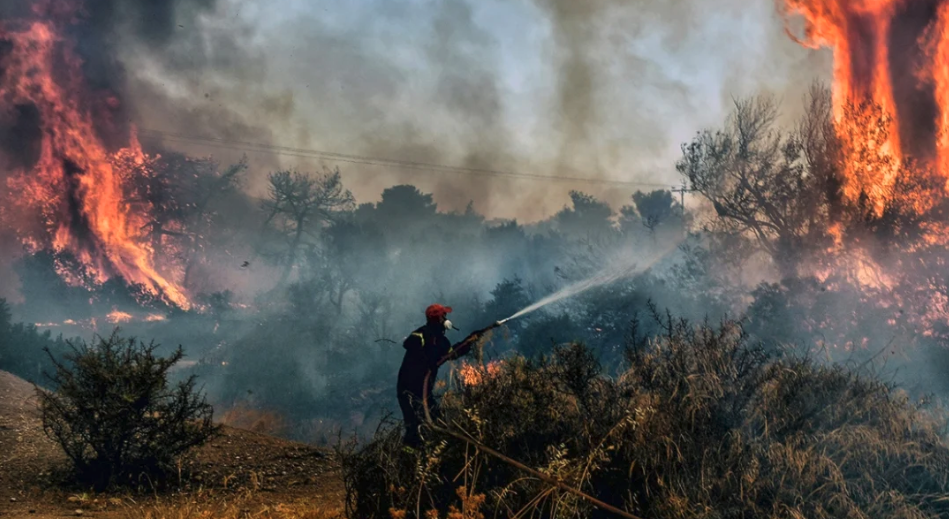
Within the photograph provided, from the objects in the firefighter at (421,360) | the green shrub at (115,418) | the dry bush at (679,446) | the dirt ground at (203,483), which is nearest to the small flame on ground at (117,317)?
the dirt ground at (203,483)

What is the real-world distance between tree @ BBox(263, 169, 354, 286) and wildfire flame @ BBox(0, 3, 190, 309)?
12906 millimetres

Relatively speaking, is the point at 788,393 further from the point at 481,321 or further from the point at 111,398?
the point at 481,321

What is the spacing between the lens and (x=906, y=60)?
808 inches

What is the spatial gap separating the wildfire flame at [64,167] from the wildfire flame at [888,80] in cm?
3458

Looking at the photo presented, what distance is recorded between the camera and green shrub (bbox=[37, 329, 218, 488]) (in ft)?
27.6

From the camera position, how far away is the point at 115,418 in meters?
8.49

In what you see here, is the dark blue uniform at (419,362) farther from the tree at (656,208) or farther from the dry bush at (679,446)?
the tree at (656,208)

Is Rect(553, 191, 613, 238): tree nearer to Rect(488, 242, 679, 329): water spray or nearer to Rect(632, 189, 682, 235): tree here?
Rect(632, 189, 682, 235): tree

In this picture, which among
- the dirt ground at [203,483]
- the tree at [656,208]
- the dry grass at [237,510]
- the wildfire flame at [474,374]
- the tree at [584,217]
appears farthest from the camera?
the tree at [584,217]

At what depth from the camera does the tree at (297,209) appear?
159 feet

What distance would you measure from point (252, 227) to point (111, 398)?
42.4m

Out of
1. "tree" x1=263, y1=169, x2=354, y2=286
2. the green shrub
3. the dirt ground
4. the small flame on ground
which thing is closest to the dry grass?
the dirt ground

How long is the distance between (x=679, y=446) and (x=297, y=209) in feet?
151

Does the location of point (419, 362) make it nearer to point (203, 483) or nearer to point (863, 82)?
point (203, 483)
